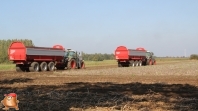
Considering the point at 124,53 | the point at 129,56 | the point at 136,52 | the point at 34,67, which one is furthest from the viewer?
the point at 136,52

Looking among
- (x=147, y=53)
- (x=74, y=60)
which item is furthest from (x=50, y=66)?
(x=147, y=53)

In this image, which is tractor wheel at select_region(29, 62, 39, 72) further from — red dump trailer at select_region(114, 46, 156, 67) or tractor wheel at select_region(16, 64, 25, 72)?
red dump trailer at select_region(114, 46, 156, 67)

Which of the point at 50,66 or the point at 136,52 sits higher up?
the point at 136,52

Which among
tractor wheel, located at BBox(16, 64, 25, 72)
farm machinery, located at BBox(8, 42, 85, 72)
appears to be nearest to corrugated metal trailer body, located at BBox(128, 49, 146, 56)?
farm machinery, located at BBox(8, 42, 85, 72)

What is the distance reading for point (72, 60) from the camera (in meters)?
34.6

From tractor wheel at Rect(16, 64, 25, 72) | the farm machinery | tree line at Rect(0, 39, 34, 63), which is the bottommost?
tractor wheel at Rect(16, 64, 25, 72)

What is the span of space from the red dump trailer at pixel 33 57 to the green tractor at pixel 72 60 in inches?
59.7

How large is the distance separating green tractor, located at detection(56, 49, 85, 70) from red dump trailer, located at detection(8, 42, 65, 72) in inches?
59.7

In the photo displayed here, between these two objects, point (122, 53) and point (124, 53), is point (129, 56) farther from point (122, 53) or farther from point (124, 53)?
point (122, 53)

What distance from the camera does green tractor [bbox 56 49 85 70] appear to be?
34.1m

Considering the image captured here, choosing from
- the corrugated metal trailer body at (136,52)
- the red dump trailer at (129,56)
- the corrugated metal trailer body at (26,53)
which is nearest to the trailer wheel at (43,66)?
the corrugated metal trailer body at (26,53)

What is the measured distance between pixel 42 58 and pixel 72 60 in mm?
5384

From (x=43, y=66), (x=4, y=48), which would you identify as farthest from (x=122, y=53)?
(x=4, y=48)

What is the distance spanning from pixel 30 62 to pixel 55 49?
149 inches
